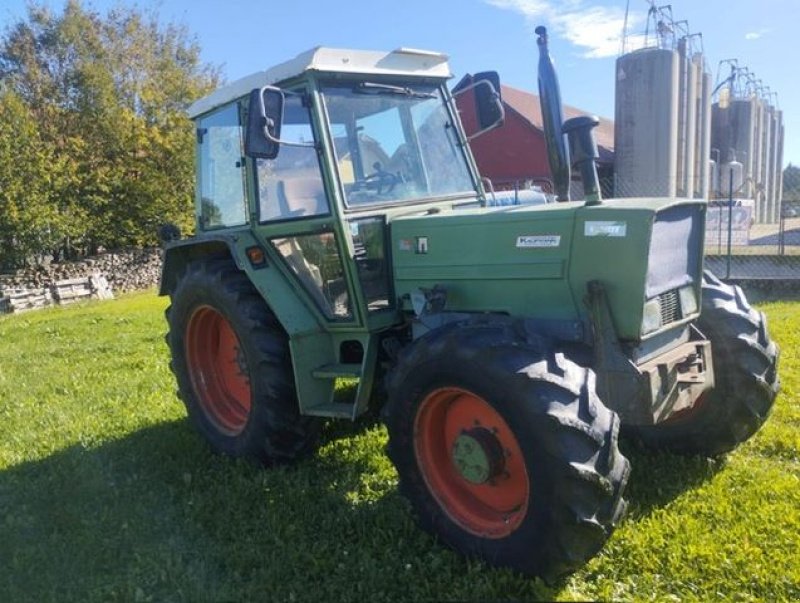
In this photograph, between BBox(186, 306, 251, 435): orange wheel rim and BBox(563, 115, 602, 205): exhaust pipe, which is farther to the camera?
BBox(186, 306, 251, 435): orange wheel rim

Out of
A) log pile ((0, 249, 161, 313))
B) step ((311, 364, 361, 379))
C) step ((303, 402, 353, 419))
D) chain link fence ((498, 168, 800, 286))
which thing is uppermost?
step ((311, 364, 361, 379))

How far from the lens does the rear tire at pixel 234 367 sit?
4098 millimetres

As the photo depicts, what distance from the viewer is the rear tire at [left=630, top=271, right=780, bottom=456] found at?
3.75 m

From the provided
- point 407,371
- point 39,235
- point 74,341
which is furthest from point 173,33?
point 407,371

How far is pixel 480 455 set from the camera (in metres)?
3.10

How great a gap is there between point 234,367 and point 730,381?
3.12 meters

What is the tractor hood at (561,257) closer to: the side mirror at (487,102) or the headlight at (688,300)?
the headlight at (688,300)

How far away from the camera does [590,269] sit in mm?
3207

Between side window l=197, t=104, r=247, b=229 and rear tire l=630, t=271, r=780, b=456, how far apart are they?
2.86 m

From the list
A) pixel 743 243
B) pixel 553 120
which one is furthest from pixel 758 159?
pixel 553 120

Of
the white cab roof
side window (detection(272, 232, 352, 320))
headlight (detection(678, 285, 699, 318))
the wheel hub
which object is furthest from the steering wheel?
headlight (detection(678, 285, 699, 318))

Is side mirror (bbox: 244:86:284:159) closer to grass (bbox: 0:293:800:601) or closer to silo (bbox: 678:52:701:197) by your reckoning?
grass (bbox: 0:293:800:601)

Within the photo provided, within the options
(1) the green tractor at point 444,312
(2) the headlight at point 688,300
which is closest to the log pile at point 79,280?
(1) the green tractor at point 444,312

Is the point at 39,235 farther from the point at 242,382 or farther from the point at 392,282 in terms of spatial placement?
the point at 392,282
